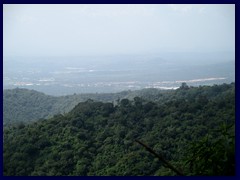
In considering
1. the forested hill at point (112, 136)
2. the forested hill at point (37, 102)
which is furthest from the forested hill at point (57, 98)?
the forested hill at point (112, 136)

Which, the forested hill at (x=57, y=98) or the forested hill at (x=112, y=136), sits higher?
the forested hill at (x=57, y=98)

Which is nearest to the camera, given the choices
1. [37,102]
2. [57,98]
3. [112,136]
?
[112,136]

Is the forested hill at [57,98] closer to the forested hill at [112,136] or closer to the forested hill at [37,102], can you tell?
the forested hill at [37,102]

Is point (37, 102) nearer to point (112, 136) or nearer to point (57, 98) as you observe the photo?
point (57, 98)

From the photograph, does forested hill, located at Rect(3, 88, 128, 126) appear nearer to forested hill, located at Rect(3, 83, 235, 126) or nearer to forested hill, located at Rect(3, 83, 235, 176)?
forested hill, located at Rect(3, 83, 235, 126)

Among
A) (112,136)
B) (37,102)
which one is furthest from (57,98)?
(112,136)

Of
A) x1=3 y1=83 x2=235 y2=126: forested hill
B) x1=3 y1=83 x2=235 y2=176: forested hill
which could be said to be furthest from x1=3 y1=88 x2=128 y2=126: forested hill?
x1=3 y1=83 x2=235 y2=176: forested hill
